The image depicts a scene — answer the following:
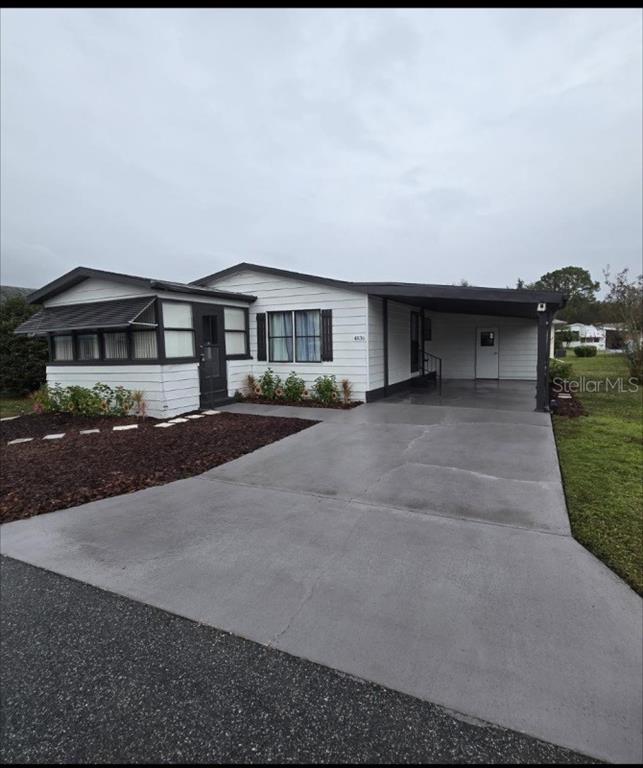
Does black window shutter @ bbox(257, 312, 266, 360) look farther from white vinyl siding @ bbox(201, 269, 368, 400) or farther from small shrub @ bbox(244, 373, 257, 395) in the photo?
small shrub @ bbox(244, 373, 257, 395)

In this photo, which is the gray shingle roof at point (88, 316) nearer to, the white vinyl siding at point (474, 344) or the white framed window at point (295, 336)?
the white framed window at point (295, 336)

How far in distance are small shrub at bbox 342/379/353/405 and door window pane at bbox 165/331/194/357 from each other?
3.66 m

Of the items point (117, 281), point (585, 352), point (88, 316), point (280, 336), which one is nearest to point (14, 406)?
point (88, 316)

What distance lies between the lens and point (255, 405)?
10.3 m

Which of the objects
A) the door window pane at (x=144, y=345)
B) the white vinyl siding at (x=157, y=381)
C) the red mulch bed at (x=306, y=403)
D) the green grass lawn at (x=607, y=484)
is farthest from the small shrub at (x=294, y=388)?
the green grass lawn at (x=607, y=484)

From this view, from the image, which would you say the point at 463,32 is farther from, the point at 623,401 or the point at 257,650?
the point at 623,401

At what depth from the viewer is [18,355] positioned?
1317 centimetres

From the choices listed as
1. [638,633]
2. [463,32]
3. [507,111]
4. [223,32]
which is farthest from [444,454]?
[507,111]

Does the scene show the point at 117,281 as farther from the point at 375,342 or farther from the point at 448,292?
the point at 448,292

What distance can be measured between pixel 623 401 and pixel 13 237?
21344 mm

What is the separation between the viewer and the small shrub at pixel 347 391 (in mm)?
9984

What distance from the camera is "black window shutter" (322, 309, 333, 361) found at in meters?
10.2

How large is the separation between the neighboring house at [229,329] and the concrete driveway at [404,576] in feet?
14.9

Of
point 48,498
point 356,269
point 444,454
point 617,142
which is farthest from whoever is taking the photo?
point 356,269
